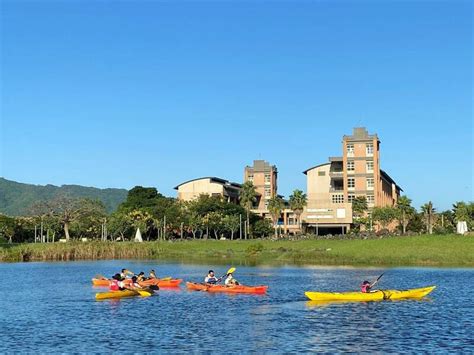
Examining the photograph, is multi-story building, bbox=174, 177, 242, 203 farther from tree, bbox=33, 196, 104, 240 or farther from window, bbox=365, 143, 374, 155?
window, bbox=365, 143, 374, 155

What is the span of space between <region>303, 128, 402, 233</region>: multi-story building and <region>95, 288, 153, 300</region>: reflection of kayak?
103124mm

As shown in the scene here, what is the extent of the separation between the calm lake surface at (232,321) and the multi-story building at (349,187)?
91.3m

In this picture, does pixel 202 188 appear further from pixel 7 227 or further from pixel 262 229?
pixel 7 227

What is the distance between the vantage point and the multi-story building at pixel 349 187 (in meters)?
145

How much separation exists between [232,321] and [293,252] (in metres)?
58.2

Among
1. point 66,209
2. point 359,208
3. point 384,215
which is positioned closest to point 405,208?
point 384,215

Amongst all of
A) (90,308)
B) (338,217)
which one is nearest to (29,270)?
(90,308)

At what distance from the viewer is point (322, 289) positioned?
4838 cm

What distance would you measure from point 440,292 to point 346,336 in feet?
66.8

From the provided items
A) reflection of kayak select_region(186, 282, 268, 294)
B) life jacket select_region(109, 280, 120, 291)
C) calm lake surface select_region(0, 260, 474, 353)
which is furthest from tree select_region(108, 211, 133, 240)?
life jacket select_region(109, 280, 120, 291)

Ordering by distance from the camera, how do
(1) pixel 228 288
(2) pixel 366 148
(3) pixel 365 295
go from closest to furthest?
(3) pixel 365 295, (1) pixel 228 288, (2) pixel 366 148

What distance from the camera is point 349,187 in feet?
488

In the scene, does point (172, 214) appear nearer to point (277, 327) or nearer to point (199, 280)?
point (199, 280)

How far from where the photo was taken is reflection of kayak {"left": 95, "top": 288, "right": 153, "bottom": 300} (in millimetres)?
42394
